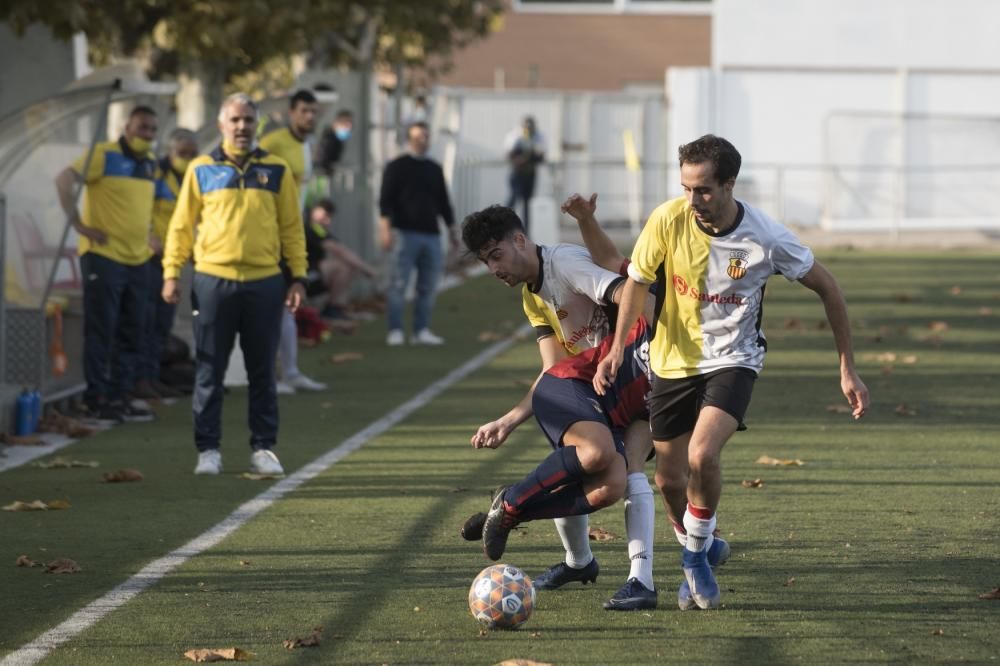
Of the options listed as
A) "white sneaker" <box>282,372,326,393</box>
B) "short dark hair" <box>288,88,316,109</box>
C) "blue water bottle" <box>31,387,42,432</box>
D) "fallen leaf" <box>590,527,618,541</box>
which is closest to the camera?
"fallen leaf" <box>590,527,618,541</box>

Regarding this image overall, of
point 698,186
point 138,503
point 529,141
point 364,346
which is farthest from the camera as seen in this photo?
point 529,141

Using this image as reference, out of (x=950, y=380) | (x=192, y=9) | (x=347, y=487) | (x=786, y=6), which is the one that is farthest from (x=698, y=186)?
(x=786, y=6)

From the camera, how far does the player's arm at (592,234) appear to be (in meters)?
7.05

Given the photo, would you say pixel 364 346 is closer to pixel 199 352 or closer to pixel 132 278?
pixel 132 278

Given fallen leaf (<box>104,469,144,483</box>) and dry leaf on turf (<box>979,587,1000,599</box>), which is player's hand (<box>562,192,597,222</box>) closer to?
dry leaf on turf (<box>979,587,1000,599</box>)

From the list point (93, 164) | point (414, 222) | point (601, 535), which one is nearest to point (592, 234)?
point (601, 535)

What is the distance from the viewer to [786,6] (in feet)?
136

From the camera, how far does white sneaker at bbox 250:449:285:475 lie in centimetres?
1041

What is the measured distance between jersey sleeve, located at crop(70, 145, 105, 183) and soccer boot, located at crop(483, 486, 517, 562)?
6.68m

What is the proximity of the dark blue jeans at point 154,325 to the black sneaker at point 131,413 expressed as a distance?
63 centimetres

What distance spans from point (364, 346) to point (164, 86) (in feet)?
16.4

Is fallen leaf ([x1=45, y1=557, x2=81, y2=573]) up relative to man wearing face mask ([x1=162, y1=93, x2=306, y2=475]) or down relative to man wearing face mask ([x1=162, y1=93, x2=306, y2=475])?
down

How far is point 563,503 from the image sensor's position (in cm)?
699

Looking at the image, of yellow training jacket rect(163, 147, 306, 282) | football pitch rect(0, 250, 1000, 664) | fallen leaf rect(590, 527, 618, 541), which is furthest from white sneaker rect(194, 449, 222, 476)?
fallen leaf rect(590, 527, 618, 541)
